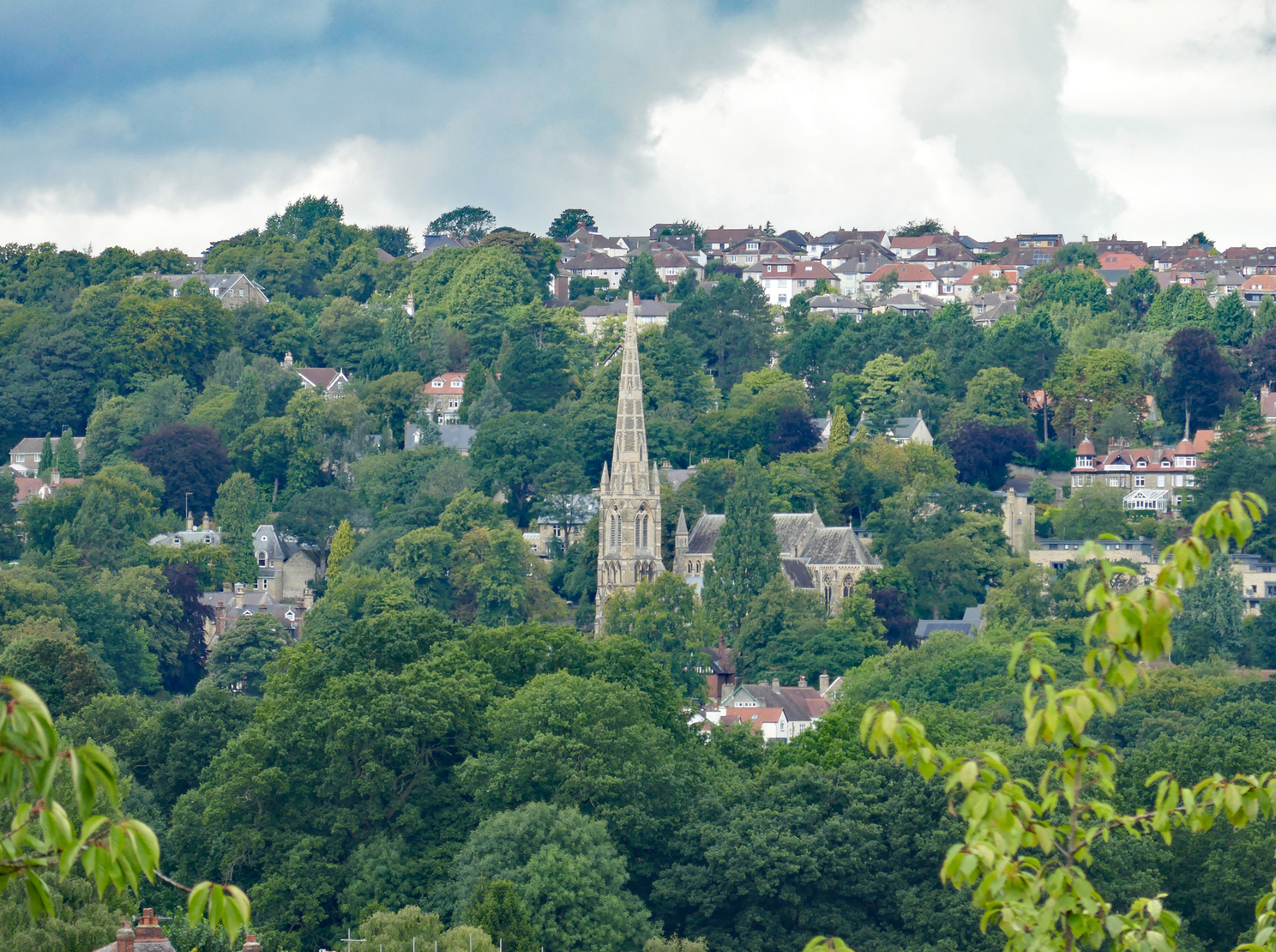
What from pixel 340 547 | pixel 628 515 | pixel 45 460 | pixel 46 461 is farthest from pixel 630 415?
pixel 45 460

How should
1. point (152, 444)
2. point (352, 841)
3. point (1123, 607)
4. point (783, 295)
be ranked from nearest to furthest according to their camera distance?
point (1123, 607), point (352, 841), point (152, 444), point (783, 295)

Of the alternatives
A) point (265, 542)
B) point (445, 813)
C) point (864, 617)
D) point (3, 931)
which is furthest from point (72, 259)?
point (3, 931)

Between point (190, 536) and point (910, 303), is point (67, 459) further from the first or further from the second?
point (910, 303)

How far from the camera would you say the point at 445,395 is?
10944cm

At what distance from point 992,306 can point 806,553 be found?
45975 millimetres

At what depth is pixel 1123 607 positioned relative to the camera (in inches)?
393

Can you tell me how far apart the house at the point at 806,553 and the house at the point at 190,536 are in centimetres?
1932

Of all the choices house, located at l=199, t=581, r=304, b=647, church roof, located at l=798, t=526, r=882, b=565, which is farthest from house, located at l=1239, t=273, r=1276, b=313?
house, located at l=199, t=581, r=304, b=647

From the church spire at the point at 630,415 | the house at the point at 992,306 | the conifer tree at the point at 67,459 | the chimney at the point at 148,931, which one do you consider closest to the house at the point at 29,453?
the conifer tree at the point at 67,459

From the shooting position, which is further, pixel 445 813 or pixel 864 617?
pixel 864 617

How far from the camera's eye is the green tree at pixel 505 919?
126ft

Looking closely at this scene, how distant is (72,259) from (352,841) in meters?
83.6

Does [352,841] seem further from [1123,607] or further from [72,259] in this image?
[72,259]

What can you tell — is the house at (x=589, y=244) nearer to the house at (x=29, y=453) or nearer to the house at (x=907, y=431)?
the house at (x=29, y=453)
